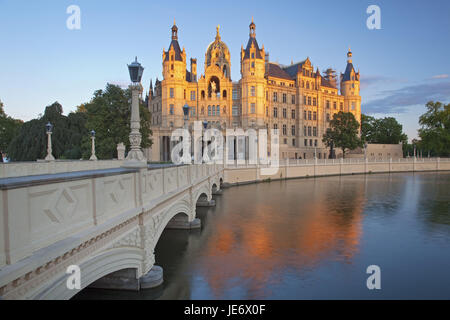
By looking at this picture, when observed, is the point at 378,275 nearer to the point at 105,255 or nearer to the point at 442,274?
the point at 442,274

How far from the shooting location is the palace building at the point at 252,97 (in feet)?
204

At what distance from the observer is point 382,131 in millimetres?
93750

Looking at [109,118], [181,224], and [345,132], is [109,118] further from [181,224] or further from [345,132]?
[345,132]

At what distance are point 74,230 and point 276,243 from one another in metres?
11.8

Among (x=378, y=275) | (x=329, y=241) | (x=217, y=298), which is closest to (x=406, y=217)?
(x=329, y=241)

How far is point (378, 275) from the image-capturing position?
11109 mm

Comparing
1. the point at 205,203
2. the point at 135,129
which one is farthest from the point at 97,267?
the point at 205,203

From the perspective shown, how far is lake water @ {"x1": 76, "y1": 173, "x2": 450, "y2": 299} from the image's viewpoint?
10.1 meters

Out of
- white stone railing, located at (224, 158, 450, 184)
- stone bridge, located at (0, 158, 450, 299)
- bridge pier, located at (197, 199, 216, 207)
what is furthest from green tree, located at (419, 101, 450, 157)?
stone bridge, located at (0, 158, 450, 299)

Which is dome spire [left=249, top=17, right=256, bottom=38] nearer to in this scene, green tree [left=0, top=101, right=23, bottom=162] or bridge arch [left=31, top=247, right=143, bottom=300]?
green tree [left=0, top=101, right=23, bottom=162]

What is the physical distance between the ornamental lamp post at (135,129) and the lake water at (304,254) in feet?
12.1

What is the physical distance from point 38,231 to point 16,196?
2.15 ft

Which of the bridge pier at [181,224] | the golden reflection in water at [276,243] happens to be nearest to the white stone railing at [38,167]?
the bridge pier at [181,224]

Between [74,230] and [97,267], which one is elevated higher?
[74,230]
